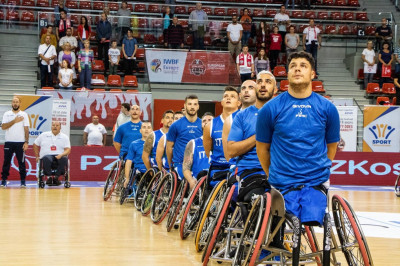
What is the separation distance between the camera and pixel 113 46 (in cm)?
1981

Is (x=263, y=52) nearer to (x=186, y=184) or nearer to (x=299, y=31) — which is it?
(x=299, y=31)

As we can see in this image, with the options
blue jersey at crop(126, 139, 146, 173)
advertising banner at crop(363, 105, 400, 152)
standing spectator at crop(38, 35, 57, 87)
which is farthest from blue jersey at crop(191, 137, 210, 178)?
standing spectator at crop(38, 35, 57, 87)

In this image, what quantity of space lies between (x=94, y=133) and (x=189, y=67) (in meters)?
3.88

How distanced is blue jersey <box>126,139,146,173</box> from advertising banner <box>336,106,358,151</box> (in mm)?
6724

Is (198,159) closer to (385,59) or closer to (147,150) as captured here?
(147,150)

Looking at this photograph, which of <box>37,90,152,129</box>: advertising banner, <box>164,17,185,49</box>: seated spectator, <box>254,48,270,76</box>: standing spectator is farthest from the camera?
<box>254,48,270,76</box>: standing spectator

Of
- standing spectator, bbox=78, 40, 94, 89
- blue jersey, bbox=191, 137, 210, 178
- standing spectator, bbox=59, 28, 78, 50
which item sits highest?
standing spectator, bbox=59, 28, 78, 50

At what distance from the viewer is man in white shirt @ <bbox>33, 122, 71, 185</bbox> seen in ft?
49.6

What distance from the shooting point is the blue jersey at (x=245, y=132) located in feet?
19.0

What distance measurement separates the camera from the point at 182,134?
9805 millimetres

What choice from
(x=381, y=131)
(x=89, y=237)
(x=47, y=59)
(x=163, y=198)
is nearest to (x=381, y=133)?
(x=381, y=131)

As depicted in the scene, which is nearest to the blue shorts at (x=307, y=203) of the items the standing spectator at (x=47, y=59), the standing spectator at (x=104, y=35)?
the standing spectator at (x=47, y=59)

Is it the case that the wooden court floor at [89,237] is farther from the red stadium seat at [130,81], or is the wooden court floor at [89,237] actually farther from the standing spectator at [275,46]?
the standing spectator at [275,46]

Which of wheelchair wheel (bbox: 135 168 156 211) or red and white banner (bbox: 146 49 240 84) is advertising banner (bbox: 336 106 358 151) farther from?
wheelchair wheel (bbox: 135 168 156 211)
